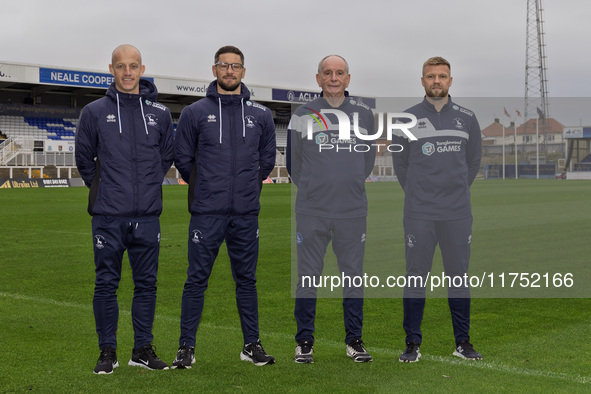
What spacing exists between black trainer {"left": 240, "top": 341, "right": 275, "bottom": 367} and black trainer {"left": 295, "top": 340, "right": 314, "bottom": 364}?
19 centimetres

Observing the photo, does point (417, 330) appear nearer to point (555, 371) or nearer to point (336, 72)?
point (555, 371)

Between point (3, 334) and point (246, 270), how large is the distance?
229 cm

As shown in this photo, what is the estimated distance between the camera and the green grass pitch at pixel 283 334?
442 cm

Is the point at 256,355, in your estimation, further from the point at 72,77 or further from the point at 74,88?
the point at 74,88

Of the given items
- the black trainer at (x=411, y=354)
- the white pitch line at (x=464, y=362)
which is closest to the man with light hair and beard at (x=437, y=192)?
the black trainer at (x=411, y=354)

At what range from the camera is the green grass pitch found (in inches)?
174

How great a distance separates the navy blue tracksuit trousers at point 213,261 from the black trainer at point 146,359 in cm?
20

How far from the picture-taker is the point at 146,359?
15.5ft

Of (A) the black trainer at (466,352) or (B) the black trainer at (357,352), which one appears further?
(A) the black trainer at (466,352)

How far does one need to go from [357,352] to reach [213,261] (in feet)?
4.04

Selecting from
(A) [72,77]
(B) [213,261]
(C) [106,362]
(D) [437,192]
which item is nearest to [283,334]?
(B) [213,261]

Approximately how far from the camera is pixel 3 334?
18.6 feet

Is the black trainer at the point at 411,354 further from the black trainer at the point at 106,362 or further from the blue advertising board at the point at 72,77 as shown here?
the blue advertising board at the point at 72,77

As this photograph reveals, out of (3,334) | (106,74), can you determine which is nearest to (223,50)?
(3,334)
